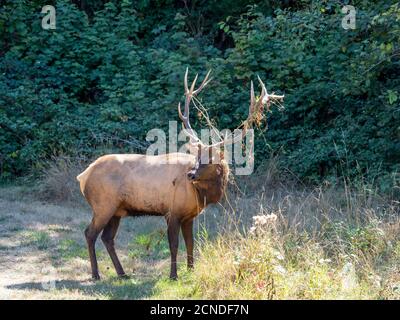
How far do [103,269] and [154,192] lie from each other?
1161mm

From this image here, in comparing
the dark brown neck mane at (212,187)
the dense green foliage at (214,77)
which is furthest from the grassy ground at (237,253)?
the dense green foliage at (214,77)

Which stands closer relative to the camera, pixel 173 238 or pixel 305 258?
pixel 305 258

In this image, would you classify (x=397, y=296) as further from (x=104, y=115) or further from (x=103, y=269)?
(x=104, y=115)

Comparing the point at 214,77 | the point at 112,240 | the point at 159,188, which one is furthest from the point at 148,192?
the point at 214,77

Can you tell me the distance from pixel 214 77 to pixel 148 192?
584 centimetres

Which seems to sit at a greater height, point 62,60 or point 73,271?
point 62,60

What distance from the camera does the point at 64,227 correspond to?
11406 millimetres

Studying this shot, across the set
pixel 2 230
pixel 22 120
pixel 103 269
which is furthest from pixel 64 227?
pixel 22 120

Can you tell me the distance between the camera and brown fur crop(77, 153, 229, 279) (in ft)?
29.7

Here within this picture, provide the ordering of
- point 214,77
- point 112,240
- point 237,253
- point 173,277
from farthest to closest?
point 214,77, point 112,240, point 173,277, point 237,253

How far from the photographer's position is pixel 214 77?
14.7 meters

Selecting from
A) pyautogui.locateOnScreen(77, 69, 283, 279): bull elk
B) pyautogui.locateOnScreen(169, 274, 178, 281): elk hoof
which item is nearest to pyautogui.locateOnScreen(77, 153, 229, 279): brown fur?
pyautogui.locateOnScreen(77, 69, 283, 279): bull elk

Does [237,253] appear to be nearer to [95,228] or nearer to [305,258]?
[305,258]

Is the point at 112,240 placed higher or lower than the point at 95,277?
higher
